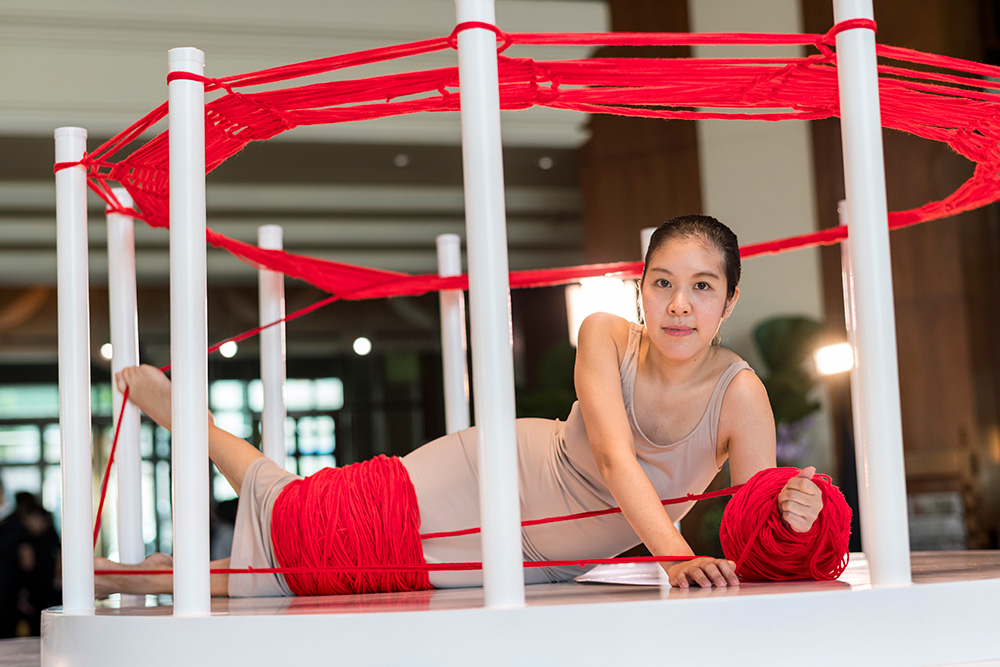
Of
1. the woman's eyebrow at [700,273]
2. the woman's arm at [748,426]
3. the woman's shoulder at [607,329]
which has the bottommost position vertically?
the woman's arm at [748,426]

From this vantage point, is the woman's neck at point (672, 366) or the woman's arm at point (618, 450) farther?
the woman's neck at point (672, 366)

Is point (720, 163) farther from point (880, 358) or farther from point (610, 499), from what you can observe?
point (880, 358)

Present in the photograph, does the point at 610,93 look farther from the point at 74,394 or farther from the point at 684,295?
the point at 74,394

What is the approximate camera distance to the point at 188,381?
107 centimetres

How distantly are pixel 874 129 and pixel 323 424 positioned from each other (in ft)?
16.5

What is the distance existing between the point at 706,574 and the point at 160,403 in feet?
3.37

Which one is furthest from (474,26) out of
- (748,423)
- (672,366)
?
(748,423)

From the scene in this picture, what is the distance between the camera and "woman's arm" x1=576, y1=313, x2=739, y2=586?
1165 millimetres

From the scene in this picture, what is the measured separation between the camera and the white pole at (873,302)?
1003 mm

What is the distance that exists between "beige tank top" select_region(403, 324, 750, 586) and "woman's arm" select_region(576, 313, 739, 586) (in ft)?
0.53

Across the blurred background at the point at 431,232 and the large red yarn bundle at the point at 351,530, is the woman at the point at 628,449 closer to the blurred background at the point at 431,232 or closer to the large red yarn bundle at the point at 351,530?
the large red yarn bundle at the point at 351,530

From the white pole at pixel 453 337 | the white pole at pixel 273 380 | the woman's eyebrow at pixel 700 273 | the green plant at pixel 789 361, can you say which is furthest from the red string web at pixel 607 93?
the green plant at pixel 789 361

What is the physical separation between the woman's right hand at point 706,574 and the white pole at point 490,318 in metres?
0.26

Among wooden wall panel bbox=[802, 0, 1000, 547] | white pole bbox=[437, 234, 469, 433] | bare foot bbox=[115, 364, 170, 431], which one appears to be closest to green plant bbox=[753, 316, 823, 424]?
wooden wall panel bbox=[802, 0, 1000, 547]
